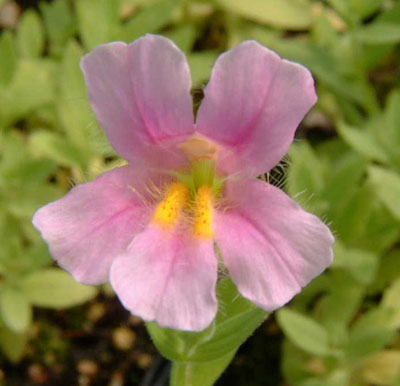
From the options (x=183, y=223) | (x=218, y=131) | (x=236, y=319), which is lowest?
(x=236, y=319)

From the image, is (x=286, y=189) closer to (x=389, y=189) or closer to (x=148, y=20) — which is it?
(x=389, y=189)

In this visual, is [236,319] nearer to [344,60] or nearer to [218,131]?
[218,131]

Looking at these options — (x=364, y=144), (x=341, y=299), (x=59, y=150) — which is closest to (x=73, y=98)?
(x=59, y=150)

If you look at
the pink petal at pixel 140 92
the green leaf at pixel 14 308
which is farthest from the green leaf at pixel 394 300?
the pink petal at pixel 140 92

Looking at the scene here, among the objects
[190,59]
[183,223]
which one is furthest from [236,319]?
[190,59]

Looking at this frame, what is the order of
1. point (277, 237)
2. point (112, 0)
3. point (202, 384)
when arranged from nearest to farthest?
point (277, 237)
point (202, 384)
point (112, 0)

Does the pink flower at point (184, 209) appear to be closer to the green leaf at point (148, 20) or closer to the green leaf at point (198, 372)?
the green leaf at point (198, 372)
